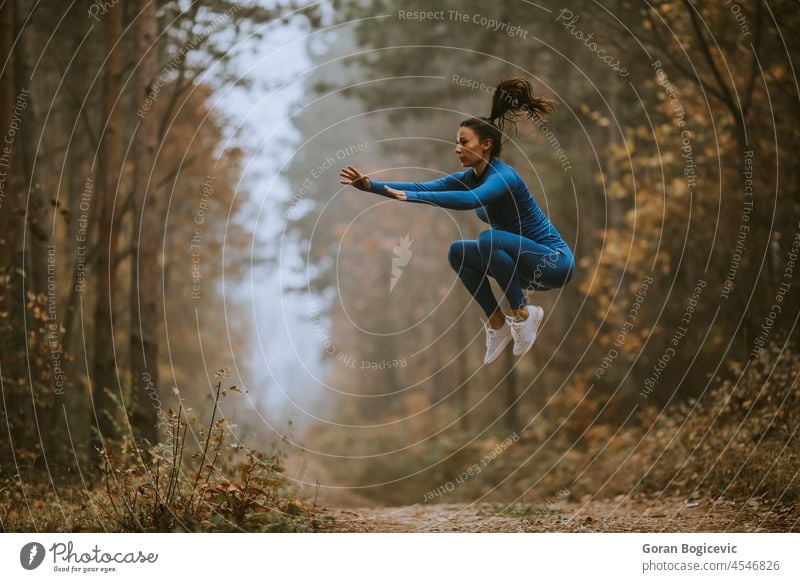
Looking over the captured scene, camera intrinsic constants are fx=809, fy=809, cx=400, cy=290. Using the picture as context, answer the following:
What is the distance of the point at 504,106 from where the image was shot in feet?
27.6

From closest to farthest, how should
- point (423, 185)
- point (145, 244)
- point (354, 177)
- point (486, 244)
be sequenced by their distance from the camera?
point (354, 177) → point (486, 244) → point (423, 185) → point (145, 244)

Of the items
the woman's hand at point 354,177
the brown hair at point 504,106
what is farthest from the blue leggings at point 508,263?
the woman's hand at point 354,177

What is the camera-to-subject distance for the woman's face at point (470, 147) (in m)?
8.17

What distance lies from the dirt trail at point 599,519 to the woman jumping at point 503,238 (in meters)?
2.40

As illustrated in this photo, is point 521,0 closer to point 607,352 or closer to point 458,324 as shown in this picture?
point 607,352

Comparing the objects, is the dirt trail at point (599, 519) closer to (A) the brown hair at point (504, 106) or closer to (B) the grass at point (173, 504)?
(B) the grass at point (173, 504)

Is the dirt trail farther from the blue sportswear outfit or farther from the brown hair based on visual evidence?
the brown hair

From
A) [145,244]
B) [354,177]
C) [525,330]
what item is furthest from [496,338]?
[145,244]

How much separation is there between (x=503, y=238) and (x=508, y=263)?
251 mm

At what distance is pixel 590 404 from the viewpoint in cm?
1791

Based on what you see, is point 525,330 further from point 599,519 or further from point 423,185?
point 599,519

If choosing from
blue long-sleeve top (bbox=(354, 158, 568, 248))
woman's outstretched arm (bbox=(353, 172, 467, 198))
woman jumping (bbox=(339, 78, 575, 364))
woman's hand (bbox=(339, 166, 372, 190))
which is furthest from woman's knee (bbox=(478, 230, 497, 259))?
woman's hand (bbox=(339, 166, 372, 190))

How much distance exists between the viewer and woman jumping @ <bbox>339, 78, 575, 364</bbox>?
7957 millimetres

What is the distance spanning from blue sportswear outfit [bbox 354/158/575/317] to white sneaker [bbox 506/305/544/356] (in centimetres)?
17
